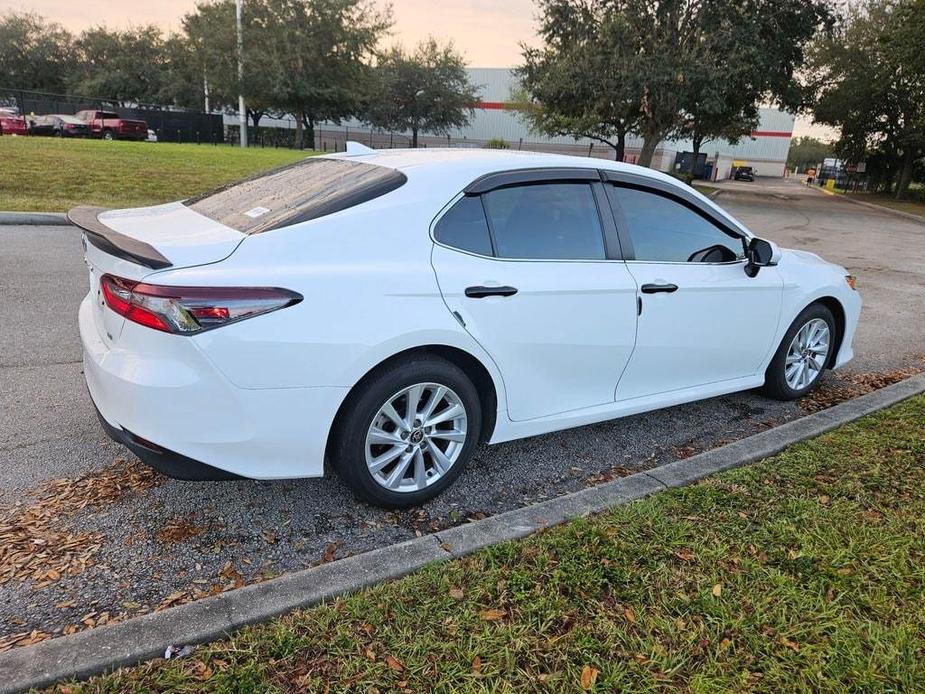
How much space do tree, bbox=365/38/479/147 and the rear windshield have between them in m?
49.2

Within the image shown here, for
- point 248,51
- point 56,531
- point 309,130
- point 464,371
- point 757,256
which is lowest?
point 56,531

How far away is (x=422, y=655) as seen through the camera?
2.18m

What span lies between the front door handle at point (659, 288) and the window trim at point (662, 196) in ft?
0.47

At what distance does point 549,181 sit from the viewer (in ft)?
11.4

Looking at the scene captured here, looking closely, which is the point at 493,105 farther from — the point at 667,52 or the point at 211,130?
the point at 667,52

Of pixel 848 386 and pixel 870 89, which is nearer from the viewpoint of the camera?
pixel 848 386

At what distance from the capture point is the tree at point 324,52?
129 ft

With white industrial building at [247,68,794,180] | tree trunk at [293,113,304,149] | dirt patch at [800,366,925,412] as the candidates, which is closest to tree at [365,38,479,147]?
white industrial building at [247,68,794,180]

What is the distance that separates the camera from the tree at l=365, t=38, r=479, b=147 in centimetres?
5053

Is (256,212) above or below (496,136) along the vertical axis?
below

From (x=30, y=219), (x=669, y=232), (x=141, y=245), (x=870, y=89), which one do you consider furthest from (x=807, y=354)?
(x=870, y=89)

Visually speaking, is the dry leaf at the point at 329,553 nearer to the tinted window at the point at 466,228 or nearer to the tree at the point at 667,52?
the tinted window at the point at 466,228

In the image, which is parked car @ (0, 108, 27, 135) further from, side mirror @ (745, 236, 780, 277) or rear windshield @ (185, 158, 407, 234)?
side mirror @ (745, 236, 780, 277)

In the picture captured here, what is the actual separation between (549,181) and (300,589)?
7.62 ft
